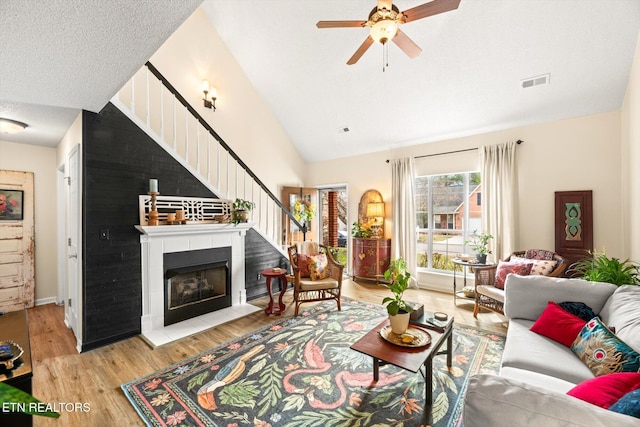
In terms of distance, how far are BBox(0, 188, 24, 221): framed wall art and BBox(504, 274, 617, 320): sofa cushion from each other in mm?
6387

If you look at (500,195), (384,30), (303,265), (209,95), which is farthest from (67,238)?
(500,195)

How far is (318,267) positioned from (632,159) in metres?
3.85

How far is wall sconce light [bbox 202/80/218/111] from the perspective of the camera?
485cm

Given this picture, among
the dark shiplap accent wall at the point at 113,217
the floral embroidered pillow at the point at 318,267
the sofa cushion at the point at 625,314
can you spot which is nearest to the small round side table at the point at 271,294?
the floral embroidered pillow at the point at 318,267

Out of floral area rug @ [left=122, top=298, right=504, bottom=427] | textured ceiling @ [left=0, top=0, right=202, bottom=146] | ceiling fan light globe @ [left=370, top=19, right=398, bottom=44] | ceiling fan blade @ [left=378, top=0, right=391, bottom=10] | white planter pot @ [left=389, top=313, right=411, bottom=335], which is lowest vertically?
floral area rug @ [left=122, top=298, right=504, bottom=427]

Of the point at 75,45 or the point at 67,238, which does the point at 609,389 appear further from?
the point at 67,238

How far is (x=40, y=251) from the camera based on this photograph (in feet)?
13.3

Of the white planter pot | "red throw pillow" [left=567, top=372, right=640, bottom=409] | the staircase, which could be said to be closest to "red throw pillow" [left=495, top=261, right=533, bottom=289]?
the white planter pot

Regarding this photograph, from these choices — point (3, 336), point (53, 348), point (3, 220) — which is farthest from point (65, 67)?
point (3, 220)

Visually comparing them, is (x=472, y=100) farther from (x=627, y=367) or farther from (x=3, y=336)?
(x=3, y=336)

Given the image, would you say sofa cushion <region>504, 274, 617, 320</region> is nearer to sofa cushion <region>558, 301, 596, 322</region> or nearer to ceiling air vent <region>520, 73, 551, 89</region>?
sofa cushion <region>558, 301, 596, 322</region>

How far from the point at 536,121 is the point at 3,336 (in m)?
6.03

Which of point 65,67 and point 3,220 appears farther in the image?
point 3,220

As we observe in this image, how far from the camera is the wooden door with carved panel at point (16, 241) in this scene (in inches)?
148
